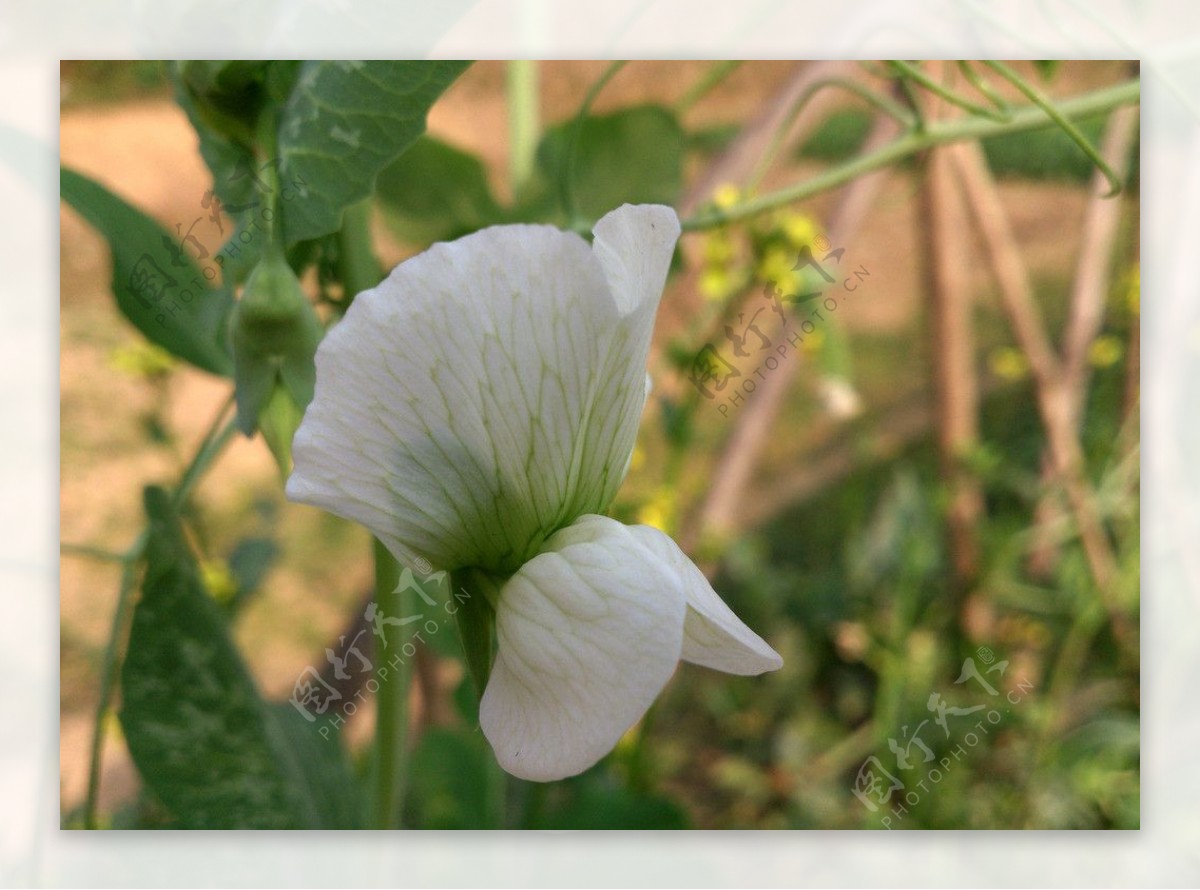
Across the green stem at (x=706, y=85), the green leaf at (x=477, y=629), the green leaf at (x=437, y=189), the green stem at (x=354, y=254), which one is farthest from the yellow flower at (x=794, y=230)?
the green leaf at (x=477, y=629)

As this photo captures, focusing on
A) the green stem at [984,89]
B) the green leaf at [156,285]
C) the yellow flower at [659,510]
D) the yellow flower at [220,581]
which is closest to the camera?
the green leaf at [156,285]

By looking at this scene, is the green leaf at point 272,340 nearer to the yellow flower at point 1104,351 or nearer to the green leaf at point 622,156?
the green leaf at point 622,156

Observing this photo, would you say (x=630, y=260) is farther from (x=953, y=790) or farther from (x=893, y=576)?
(x=893, y=576)

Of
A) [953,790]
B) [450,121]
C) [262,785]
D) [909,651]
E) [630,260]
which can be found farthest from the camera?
[450,121]

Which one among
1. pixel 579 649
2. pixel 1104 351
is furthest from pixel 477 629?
pixel 1104 351

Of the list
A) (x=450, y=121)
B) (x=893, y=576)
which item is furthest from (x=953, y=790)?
(x=450, y=121)

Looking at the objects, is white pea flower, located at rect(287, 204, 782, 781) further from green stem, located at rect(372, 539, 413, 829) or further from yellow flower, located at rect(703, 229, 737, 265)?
yellow flower, located at rect(703, 229, 737, 265)

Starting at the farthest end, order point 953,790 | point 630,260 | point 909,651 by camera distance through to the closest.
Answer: point 909,651
point 953,790
point 630,260

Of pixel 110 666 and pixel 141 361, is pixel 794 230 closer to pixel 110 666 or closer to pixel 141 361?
pixel 141 361
